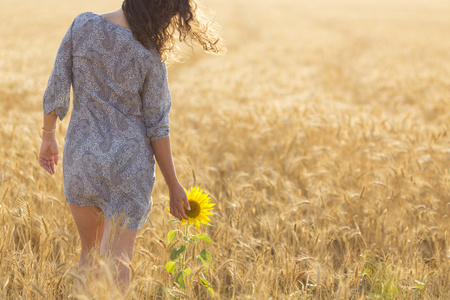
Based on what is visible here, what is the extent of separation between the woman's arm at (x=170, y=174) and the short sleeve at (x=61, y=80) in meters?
0.38

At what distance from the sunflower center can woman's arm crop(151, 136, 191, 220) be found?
5 cm

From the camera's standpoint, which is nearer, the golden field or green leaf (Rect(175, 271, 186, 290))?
green leaf (Rect(175, 271, 186, 290))

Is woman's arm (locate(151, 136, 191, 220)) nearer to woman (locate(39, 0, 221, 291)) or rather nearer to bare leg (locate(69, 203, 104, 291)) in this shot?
woman (locate(39, 0, 221, 291))

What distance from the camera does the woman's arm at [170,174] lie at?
5.72 ft

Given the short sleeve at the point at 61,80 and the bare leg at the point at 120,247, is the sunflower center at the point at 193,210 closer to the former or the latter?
the bare leg at the point at 120,247

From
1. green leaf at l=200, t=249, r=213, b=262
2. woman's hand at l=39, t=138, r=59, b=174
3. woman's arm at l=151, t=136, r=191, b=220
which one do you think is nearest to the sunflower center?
woman's arm at l=151, t=136, r=191, b=220

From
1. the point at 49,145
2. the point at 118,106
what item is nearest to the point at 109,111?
the point at 118,106

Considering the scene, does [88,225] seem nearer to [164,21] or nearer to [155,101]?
[155,101]

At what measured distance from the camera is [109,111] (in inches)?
66.1

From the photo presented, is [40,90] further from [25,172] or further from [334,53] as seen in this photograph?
[334,53]

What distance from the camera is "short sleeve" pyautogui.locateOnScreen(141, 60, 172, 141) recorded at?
170 centimetres

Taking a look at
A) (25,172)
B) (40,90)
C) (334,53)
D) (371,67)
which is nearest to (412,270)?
(25,172)

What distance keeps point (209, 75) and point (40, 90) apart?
3286 mm

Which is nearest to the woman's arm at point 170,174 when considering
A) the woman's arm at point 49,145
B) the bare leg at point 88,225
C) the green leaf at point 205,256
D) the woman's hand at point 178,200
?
the woman's hand at point 178,200
